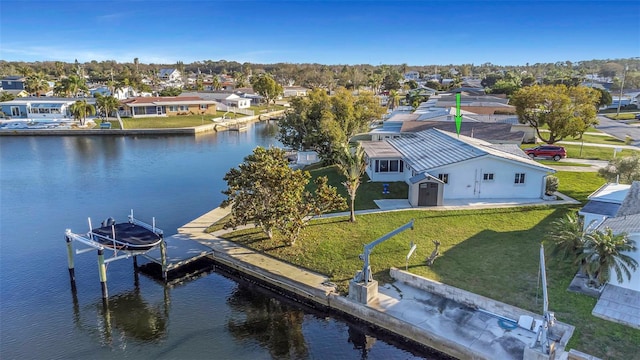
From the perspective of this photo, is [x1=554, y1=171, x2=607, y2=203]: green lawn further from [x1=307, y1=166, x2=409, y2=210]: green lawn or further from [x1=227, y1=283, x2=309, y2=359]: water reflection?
[x1=227, y1=283, x2=309, y2=359]: water reflection

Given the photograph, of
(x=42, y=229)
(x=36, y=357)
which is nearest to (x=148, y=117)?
(x=42, y=229)

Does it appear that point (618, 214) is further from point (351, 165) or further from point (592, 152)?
point (592, 152)

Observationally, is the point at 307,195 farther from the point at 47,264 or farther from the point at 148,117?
the point at 148,117

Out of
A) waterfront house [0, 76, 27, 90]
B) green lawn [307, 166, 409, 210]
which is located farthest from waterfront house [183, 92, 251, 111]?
green lawn [307, 166, 409, 210]

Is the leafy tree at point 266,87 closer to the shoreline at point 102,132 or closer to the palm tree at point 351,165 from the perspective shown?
the shoreline at point 102,132

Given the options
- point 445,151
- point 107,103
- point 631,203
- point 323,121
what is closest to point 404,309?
point 631,203

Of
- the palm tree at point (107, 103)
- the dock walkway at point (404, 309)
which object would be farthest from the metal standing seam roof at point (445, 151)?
the palm tree at point (107, 103)
